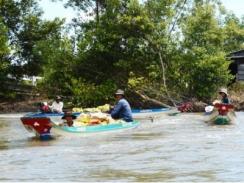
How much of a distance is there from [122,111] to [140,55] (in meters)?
15.5

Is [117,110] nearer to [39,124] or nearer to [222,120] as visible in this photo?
[39,124]

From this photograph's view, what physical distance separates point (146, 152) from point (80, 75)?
21.1 m

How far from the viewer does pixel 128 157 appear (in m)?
11.3

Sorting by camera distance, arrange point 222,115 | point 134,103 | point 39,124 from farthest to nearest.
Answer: point 134,103
point 222,115
point 39,124

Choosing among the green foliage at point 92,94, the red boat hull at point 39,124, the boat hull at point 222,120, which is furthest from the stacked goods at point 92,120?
the green foliage at point 92,94

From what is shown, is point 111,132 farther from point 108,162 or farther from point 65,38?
point 65,38

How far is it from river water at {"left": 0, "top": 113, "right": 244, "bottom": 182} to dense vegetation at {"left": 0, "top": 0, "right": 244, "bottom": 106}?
45.0 ft

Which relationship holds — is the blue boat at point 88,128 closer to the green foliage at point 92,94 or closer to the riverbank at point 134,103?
the riverbank at point 134,103

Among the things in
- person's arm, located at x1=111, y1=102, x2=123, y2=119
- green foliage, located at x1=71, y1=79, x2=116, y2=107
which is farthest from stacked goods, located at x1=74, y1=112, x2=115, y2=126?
green foliage, located at x1=71, y1=79, x2=116, y2=107

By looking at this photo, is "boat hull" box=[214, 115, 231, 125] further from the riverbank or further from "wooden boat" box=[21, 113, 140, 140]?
the riverbank

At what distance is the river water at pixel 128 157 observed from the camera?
9055 mm

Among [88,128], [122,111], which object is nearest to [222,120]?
[122,111]

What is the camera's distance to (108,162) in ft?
34.8

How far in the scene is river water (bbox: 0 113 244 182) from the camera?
905 centimetres
